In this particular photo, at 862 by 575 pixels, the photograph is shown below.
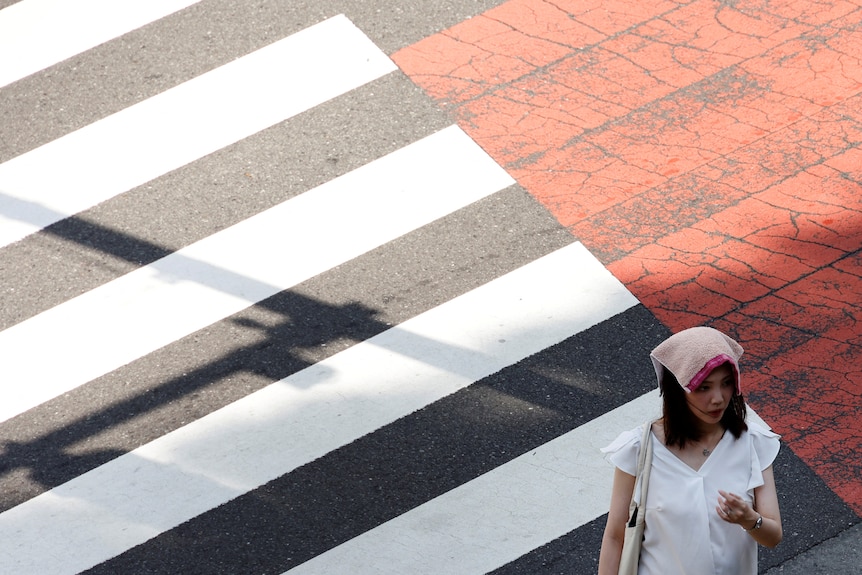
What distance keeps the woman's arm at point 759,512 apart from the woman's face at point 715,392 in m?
0.26

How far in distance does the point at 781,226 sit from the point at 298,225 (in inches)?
108

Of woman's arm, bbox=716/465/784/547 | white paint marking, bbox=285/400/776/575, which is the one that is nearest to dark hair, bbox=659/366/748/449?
woman's arm, bbox=716/465/784/547

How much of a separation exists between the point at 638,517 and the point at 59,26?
6.58 m

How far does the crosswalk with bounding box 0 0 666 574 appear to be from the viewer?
5.44 meters

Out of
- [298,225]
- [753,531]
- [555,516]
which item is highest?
[753,531]

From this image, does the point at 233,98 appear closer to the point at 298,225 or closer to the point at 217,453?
the point at 298,225

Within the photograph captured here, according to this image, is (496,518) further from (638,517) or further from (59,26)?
(59,26)

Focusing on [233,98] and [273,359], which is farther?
[233,98]

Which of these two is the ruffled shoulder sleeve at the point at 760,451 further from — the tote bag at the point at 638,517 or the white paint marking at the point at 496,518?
the white paint marking at the point at 496,518

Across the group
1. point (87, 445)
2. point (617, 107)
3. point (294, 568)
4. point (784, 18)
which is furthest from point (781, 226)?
point (87, 445)

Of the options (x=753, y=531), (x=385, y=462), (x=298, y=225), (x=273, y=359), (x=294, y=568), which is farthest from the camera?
(x=298, y=225)

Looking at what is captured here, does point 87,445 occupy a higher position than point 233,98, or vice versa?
point 233,98

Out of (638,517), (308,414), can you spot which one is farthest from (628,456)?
(308,414)

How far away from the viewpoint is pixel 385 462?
5668 mm
